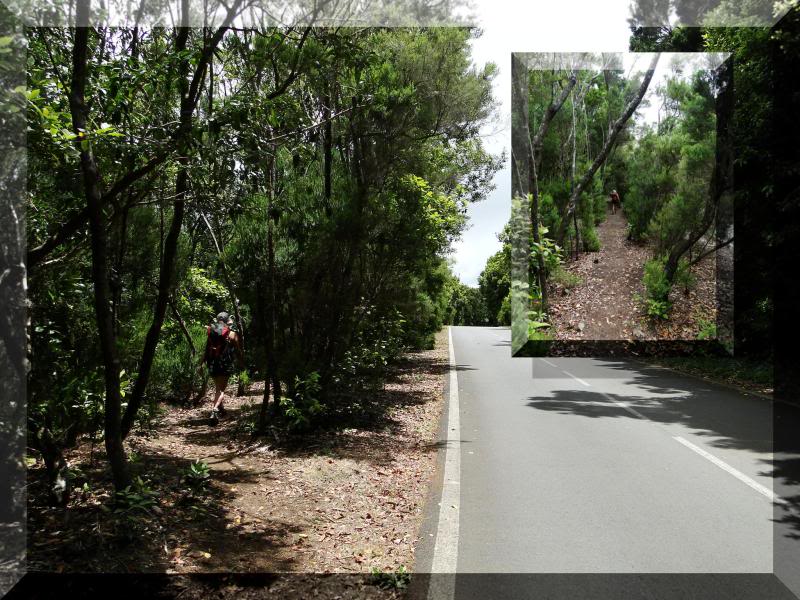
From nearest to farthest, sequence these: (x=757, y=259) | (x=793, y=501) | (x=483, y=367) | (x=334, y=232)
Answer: (x=793, y=501) → (x=334, y=232) → (x=757, y=259) → (x=483, y=367)

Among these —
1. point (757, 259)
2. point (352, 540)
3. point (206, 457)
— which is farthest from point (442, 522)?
point (757, 259)

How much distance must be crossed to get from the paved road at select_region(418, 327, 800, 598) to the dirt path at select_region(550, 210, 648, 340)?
2.67 ft

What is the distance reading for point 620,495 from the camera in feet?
20.2

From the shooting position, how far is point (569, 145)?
226 inches

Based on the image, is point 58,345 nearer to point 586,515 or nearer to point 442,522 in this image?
point 442,522

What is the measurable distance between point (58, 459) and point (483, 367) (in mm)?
15750

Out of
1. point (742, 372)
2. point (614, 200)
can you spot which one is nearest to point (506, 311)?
point (614, 200)

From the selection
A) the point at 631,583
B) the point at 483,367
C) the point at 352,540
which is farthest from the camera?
the point at 483,367

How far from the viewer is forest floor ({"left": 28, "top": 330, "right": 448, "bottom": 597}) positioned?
4.25 metres

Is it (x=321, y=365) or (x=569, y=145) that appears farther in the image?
(x=321, y=365)

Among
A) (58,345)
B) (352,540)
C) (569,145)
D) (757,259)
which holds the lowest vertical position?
(352,540)

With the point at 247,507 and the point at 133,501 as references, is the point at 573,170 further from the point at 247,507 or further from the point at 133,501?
the point at 133,501

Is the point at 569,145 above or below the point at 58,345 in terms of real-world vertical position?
above

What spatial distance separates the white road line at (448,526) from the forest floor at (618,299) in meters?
1.96
